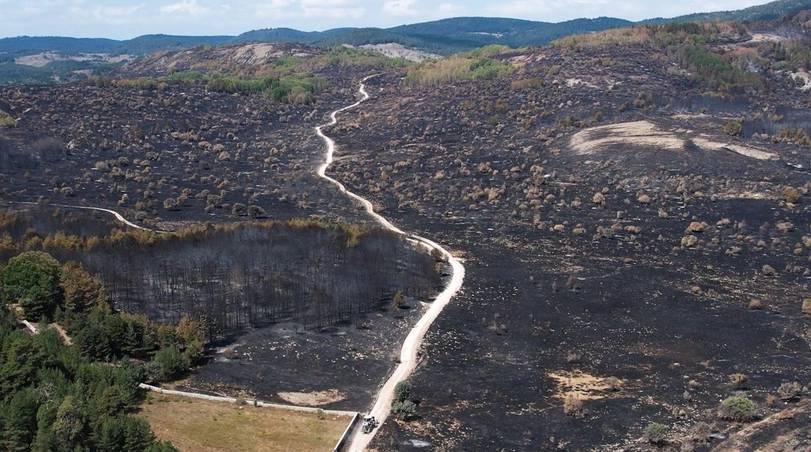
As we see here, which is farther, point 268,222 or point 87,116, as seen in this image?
point 87,116

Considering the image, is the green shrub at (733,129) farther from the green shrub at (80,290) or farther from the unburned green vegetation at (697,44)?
the green shrub at (80,290)

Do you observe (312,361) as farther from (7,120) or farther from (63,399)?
(7,120)

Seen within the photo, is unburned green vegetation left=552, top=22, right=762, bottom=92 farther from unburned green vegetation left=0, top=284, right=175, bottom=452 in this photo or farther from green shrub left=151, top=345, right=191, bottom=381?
unburned green vegetation left=0, top=284, right=175, bottom=452

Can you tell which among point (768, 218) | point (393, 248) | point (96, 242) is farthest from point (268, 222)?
point (768, 218)

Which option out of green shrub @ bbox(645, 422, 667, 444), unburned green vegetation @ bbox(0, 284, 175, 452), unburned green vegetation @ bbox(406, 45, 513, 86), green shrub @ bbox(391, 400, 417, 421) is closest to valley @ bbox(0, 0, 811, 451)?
green shrub @ bbox(645, 422, 667, 444)

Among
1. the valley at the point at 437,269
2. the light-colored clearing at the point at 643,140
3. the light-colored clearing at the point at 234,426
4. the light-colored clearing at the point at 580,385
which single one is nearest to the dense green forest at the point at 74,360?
the valley at the point at 437,269

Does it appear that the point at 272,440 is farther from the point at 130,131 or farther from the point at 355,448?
the point at 130,131
